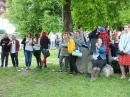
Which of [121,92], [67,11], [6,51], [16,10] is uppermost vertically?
[16,10]

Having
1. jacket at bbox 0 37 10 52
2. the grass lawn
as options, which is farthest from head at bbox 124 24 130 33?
jacket at bbox 0 37 10 52

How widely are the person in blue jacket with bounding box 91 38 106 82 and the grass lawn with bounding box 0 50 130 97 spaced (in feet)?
0.87

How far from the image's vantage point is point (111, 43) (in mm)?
11523

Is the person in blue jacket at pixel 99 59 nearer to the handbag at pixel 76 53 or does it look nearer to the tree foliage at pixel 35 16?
the handbag at pixel 76 53

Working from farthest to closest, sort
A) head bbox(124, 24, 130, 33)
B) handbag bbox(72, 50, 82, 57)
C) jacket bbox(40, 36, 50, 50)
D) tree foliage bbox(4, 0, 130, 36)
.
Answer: tree foliage bbox(4, 0, 130, 36) < jacket bbox(40, 36, 50, 50) < handbag bbox(72, 50, 82, 57) < head bbox(124, 24, 130, 33)

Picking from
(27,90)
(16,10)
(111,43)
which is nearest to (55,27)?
(16,10)

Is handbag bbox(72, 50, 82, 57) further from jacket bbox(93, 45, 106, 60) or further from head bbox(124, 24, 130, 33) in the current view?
head bbox(124, 24, 130, 33)

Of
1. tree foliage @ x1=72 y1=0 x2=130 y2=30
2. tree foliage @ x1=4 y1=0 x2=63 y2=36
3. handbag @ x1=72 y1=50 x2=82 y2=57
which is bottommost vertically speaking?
handbag @ x1=72 y1=50 x2=82 y2=57

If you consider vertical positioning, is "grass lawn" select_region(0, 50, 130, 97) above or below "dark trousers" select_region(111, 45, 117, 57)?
below

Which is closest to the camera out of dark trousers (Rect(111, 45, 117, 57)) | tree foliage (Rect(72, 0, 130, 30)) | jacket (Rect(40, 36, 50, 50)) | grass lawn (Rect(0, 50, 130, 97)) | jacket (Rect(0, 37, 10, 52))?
grass lawn (Rect(0, 50, 130, 97))

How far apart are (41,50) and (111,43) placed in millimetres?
3250

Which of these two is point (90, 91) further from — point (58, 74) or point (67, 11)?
point (67, 11)

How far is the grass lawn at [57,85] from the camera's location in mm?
8391

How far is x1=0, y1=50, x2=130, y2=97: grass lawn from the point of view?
8.39m
